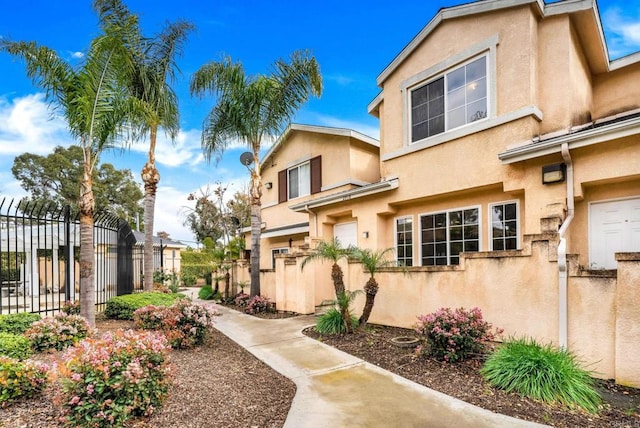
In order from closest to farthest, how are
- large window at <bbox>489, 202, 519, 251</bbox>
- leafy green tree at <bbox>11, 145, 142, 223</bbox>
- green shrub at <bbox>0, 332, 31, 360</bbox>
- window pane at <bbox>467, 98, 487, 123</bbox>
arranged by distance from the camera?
1. green shrub at <bbox>0, 332, 31, 360</bbox>
2. large window at <bbox>489, 202, 519, 251</bbox>
3. window pane at <bbox>467, 98, 487, 123</bbox>
4. leafy green tree at <bbox>11, 145, 142, 223</bbox>

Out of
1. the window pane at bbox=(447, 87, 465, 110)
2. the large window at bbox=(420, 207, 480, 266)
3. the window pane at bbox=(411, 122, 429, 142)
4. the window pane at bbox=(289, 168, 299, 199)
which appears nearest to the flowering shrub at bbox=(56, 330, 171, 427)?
the large window at bbox=(420, 207, 480, 266)

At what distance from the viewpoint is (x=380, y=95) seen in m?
11.1

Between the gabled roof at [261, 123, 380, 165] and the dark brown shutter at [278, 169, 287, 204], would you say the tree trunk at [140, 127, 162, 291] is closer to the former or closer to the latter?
the gabled roof at [261, 123, 380, 165]

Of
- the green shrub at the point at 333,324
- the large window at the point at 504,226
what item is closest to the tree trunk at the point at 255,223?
the green shrub at the point at 333,324

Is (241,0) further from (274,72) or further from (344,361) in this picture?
(344,361)

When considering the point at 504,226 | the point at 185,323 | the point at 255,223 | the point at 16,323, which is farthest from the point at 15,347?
the point at 504,226

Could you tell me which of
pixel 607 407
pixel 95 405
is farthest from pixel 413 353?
pixel 95 405

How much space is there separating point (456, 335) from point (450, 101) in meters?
6.12

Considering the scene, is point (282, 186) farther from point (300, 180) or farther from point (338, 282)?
point (338, 282)

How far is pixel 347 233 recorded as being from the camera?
12.1m

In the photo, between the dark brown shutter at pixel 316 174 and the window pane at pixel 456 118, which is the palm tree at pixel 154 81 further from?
the window pane at pixel 456 118

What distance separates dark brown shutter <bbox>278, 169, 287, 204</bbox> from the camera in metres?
16.5

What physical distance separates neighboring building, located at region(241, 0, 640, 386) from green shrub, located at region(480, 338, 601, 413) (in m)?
1.00

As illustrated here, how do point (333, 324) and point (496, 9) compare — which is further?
point (333, 324)
